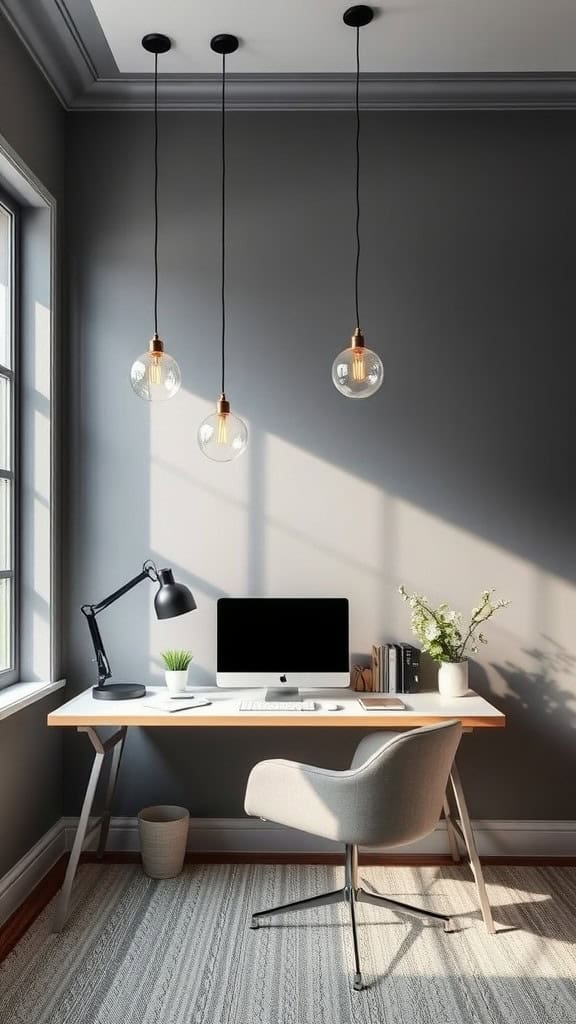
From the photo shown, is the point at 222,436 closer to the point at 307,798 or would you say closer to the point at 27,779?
the point at 307,798

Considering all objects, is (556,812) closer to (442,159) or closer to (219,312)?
(219,312)

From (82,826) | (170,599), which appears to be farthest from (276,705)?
(82,826)

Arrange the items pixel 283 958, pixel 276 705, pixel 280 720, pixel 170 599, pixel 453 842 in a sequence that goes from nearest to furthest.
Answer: pixel 283 958
pixel 280 720
pixel 276 705
pixel 170 599
pixel 453 842

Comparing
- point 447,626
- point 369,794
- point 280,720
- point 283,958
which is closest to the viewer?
point 369,794

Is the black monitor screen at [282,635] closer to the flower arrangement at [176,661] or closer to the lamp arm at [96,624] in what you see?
the flower arrangement at [176,661]

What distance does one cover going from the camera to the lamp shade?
2932 mm

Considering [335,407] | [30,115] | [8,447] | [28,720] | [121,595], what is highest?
[30,115]

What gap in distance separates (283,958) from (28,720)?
4.02ft

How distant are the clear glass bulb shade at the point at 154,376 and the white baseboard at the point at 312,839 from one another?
5.87ft

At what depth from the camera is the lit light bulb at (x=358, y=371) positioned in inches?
97.9

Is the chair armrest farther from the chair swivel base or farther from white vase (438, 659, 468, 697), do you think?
white vase (438, 659, 468, 697)

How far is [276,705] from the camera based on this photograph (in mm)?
2828

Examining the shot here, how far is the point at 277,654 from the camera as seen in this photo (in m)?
3.05

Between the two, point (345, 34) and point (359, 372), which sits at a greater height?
point (345, 34)
